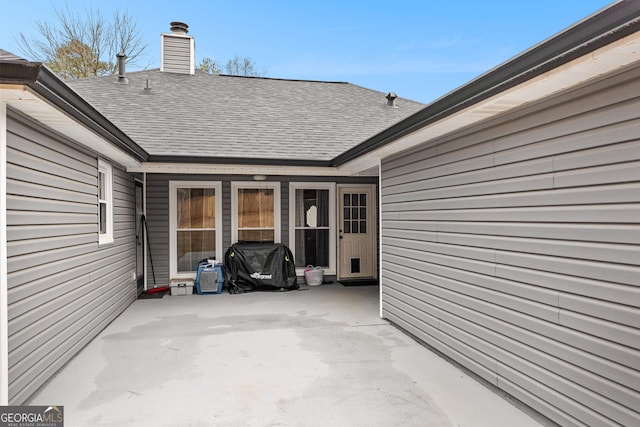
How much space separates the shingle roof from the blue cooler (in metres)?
2.00

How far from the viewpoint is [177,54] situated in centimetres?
941

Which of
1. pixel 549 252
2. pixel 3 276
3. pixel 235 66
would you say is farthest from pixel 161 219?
pixel 235 66

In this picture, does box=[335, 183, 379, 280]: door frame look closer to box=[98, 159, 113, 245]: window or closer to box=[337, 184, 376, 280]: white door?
box=[337, 184, 376, 280]: white door

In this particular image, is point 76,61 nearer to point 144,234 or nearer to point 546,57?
point 144,234

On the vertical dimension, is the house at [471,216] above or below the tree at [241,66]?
below

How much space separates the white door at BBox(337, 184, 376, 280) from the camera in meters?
7.88

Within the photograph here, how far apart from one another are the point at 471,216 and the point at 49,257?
3498 mm

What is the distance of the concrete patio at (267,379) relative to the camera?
2.61 metres

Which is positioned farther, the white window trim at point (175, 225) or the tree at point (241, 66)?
the tree at point (241, 66)

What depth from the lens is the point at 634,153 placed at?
198 cm

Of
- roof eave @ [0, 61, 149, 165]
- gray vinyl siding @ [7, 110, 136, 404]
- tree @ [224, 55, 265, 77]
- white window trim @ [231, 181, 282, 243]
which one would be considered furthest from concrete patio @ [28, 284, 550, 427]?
tree @ [224, 55, 265, 77]

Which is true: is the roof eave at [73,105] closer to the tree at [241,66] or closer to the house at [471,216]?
the house at [471,216]

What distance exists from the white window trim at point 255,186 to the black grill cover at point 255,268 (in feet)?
1.35

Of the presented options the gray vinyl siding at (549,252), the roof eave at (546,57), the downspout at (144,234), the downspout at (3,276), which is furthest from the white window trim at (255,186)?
the downspout at (3,276)
